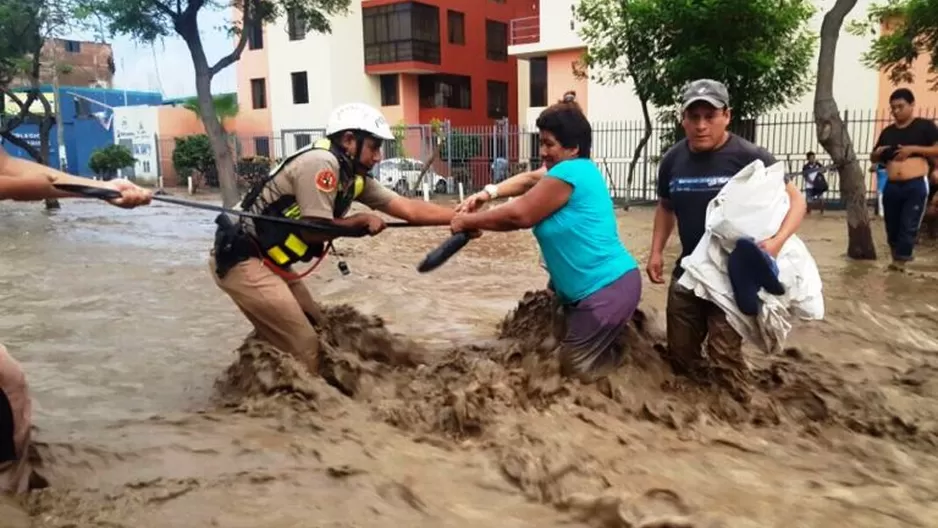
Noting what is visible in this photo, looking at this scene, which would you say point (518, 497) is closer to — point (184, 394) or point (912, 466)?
point (912, 466)

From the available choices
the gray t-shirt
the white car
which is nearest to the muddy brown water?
the gray t-shirt

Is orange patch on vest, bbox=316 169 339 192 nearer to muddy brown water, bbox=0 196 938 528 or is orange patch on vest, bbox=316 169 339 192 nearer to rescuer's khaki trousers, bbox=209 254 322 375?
rescuer's khaki trousers, bbox=209 254 322 375

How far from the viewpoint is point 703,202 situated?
13.4ft

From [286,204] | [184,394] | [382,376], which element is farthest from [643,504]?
[184,394]

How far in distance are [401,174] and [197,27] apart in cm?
811

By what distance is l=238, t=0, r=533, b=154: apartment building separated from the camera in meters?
33.2

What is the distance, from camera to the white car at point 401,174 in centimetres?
2406

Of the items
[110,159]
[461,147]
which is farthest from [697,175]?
[110,159]

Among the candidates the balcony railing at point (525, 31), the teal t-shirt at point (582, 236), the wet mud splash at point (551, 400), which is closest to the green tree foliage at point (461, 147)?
the balcony railing at point (525, 31)

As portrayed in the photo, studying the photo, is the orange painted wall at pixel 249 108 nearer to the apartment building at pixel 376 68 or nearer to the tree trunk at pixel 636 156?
the apartment building at pixel 376 68

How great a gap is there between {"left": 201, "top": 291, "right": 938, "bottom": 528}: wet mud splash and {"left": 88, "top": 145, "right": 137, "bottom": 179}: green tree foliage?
2857 centimetres

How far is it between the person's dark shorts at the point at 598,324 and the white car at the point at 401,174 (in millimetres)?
19916

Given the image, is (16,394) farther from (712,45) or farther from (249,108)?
(249,108)

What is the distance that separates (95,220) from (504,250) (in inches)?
431
